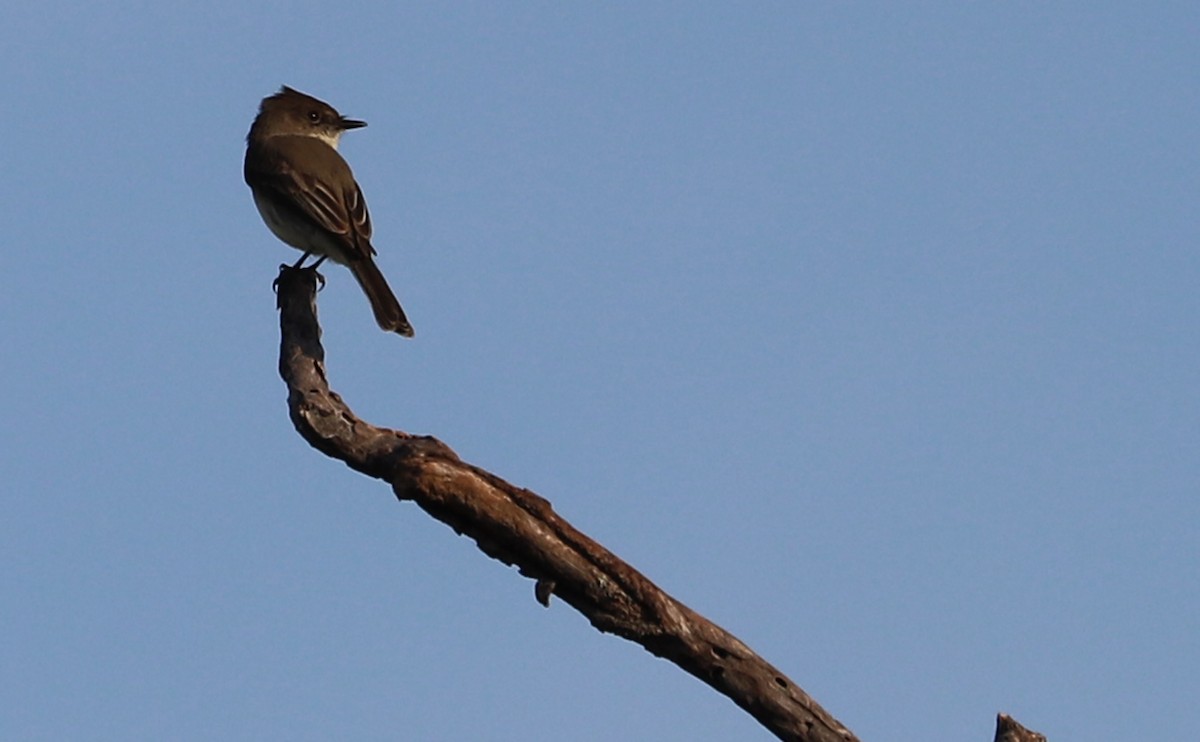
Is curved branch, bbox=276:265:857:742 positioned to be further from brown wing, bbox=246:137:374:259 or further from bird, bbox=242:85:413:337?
brown wing, bbox=246:137:374:259

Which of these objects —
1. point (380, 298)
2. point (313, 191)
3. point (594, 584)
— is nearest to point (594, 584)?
point (594, 584)

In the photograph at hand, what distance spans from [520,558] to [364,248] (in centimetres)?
618

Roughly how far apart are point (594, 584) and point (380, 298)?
5.49m

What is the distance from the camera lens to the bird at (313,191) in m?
12.5

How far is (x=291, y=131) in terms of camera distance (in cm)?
1487

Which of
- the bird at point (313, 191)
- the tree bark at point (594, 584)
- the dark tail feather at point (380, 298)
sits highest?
the bird at point (313, 191)

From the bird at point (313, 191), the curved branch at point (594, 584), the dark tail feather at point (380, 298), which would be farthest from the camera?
the bird at point (313, 191)

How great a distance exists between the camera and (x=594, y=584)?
696cm

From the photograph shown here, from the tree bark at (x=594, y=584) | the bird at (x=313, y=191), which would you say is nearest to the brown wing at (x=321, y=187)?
the bird at (x=313, y=191)

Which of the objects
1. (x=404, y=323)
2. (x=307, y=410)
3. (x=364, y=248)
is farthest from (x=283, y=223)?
(x=307, y=410)

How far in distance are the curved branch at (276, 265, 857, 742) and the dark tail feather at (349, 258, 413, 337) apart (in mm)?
4666

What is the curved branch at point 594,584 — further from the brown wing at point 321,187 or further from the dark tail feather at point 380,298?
the brown wing at point 321,187

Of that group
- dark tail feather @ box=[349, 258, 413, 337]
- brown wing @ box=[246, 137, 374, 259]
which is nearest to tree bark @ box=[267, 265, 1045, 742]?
dark tail feather @ box=[349, 258, 413, 337]

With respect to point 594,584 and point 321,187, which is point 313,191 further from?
point 594,584
